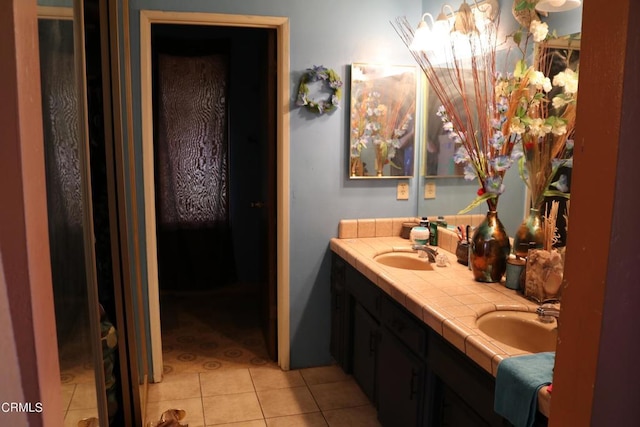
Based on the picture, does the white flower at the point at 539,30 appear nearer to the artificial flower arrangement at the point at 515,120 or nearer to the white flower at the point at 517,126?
the artificial flower arrangement at the point at 515,120

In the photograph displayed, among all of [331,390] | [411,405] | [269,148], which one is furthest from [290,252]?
[411,405]

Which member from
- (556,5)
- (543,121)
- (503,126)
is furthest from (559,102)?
(556,5)

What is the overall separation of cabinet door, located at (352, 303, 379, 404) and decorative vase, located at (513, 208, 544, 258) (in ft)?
2.51

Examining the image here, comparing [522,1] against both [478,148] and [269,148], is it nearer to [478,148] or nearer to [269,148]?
[478,148]

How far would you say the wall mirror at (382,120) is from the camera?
118 inches

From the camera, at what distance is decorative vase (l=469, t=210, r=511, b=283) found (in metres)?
2.14

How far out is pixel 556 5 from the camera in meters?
1.87

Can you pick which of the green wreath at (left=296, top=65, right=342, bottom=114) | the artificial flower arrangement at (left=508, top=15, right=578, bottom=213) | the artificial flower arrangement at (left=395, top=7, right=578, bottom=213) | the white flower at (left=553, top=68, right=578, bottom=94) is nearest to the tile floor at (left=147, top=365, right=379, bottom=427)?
the artificial flower arrangement at (left=395, top=7, right=578, bottom=213)

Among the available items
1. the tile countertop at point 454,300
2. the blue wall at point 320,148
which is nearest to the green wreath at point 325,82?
the blue wall at point 320,148

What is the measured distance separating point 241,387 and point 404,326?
1.32 metres

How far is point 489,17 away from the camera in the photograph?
7.69ft

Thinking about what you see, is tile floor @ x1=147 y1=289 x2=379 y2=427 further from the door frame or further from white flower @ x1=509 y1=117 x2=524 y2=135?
white flower @ x1=509 y1=117 x2=524 y2=135

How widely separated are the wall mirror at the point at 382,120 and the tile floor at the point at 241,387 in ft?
4.23

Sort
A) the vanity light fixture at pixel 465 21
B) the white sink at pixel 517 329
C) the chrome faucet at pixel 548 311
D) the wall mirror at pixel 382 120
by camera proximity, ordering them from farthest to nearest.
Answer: the wall mirror at pixel 382 120 → the vanity light fixture at pixel 465 21 → the white sink at pixel 517 329 → the chrome faucet at pixel 548 311
